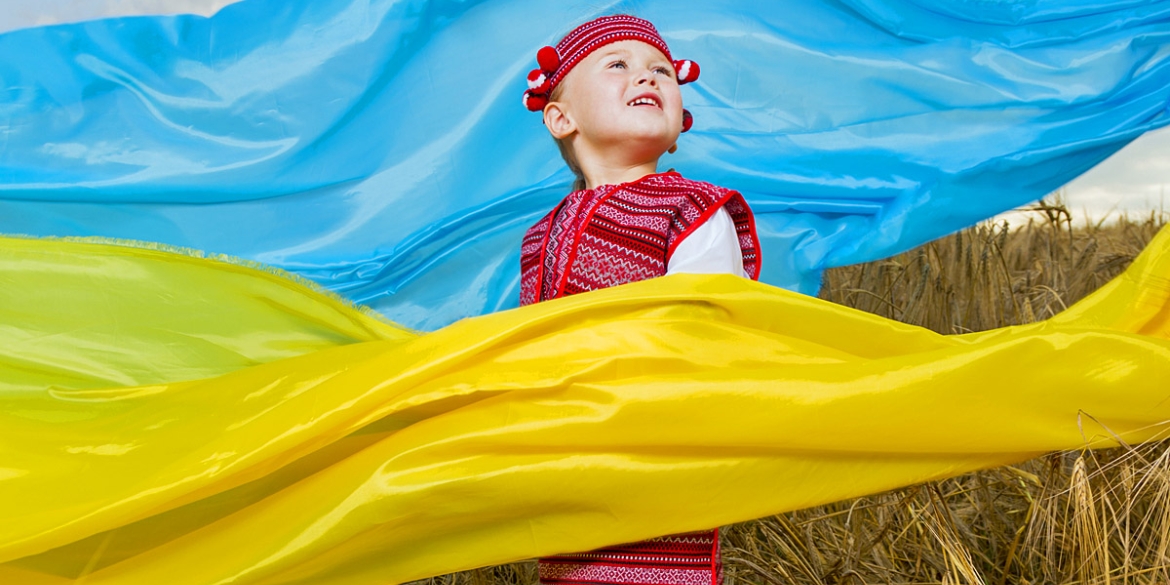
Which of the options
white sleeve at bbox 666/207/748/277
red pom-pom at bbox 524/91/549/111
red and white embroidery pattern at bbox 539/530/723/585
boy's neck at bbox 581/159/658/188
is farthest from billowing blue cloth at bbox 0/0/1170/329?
red and white embroidery pattern at bbox 539/530/723/585

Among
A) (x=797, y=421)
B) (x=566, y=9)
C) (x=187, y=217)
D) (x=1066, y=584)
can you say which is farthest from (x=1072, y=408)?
(x=187, y=217)

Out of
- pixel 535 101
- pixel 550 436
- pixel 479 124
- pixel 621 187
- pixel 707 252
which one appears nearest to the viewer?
pixel 550 436

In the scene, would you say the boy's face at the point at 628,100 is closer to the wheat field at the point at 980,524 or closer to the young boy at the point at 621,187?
the young boy at the point at 621,187

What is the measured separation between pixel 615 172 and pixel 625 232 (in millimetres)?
205

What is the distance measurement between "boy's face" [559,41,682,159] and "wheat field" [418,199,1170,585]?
26.6 inches

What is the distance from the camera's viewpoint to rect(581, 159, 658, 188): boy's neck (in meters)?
1.58

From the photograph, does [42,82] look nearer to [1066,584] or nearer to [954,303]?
[1066,584]

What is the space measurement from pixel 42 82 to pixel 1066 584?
1957 millimetres

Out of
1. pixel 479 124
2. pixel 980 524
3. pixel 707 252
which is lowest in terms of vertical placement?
pixel 980 524

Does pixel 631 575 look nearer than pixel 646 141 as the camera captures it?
Yes

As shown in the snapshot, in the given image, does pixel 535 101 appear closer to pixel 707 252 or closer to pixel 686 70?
pixel 686 70

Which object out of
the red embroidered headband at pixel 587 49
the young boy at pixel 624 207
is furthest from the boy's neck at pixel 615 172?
the red embroidered headband at pixel 587 49

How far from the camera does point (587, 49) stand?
1.60 m

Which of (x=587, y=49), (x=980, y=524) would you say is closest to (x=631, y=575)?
(x=587, y=49)
